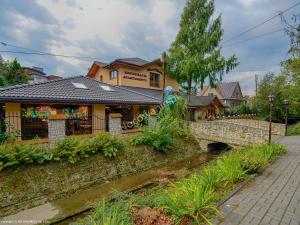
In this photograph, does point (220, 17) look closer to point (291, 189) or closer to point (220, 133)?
point (220, 133)

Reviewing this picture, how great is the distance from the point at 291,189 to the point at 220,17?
909 inches

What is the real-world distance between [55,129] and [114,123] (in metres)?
3.18

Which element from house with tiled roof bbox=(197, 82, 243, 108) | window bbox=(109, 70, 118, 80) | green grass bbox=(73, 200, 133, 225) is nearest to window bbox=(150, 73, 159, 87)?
window bbox=(109, 70, 118, 80)

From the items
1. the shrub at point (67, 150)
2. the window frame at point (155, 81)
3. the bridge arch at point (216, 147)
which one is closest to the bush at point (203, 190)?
the shrub at point (67, 150)

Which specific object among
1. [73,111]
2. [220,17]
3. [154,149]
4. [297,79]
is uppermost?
[220,17]

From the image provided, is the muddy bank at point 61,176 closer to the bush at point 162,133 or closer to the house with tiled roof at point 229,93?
the bush at point 162,133

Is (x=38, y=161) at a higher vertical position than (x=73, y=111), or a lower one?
lower

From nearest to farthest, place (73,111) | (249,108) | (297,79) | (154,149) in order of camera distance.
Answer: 1. (154,149)
2. (73,111)
3. (297,79)
4. (249,108)

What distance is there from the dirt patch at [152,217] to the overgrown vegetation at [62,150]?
524cm

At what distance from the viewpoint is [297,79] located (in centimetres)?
1973

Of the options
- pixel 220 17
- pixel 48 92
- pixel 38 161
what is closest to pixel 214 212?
pixel 38 161

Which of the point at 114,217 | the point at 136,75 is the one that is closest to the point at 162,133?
the point at 114,217

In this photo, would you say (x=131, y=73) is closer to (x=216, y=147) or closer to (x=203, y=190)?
(x=216, y=147)

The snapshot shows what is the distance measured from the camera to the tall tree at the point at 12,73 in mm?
22156
